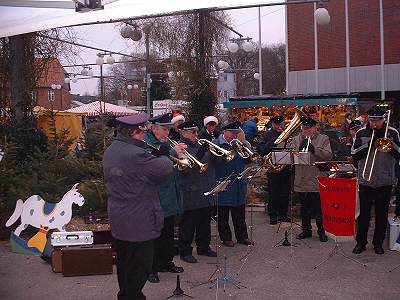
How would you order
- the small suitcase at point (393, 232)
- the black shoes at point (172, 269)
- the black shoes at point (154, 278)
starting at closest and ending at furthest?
the black shoes at point (154, 278)
the black shoes at point (172, 269)
the small suitcase at point (393, 232)

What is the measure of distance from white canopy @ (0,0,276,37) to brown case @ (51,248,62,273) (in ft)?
8.84

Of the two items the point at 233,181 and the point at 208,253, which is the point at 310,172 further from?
the point at 208,253

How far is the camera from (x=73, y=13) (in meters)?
5.66

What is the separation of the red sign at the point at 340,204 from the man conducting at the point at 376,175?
1.99ft

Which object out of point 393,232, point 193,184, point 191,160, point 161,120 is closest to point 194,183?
point 193,184

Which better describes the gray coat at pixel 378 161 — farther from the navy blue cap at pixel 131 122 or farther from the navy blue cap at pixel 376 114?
the navy blue cap at pixel 131 122

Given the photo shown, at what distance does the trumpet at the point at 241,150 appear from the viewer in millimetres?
7621

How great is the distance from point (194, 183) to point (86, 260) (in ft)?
5.53

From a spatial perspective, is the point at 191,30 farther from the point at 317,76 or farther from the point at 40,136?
the point at 317,76

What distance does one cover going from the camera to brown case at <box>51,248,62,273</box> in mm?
6779

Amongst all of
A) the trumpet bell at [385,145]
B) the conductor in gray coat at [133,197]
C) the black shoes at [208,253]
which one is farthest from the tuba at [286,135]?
the conductor in gray coat at [133,197]

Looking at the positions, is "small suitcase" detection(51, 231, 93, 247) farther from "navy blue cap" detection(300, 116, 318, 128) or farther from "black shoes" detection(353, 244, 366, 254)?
"black shoes" detection(353, 244, 366, 254)

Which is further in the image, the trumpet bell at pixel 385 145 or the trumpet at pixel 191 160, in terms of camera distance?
the trumpet bell at pixel 385 145

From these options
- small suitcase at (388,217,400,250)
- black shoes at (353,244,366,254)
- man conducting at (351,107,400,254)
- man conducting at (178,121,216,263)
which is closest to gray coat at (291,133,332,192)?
man conducting at (351,107,400,254)
